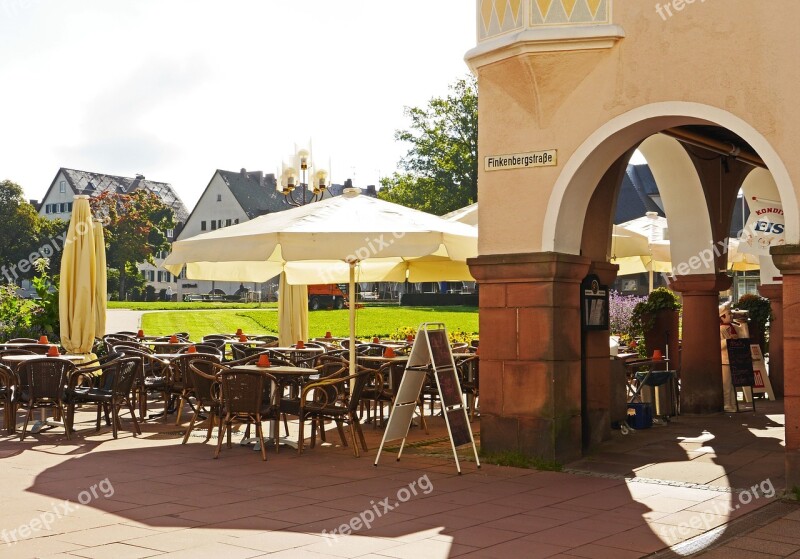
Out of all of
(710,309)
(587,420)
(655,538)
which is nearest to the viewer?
(655,538)

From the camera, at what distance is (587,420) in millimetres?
10375

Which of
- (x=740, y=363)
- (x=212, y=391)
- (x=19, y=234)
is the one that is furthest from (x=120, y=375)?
(x=19, y=234)

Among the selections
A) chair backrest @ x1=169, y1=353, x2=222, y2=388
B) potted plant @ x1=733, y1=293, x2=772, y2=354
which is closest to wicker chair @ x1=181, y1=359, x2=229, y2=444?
chair backrest @ x1=169, y1=353, x2=222, y2=388

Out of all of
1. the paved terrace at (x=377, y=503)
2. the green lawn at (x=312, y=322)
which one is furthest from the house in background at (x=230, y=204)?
the paved terrace at (x=377, y=503)

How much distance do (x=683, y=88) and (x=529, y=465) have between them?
3699 mm

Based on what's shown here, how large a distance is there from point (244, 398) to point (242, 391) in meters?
0.07

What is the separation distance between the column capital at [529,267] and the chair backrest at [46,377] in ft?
14.9

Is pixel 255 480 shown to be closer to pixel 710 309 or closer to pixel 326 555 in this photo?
pixel 326 555

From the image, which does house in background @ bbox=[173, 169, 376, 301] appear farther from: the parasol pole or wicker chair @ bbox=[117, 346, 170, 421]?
the parasol pole

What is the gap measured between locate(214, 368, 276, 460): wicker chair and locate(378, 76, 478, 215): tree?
148ft

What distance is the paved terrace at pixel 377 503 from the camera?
19.9ft

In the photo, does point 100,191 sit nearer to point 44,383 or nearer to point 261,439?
point 44,383

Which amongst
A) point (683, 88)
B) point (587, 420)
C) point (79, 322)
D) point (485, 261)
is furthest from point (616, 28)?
point (79, 322)

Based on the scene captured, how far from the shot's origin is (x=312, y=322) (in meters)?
38.6
